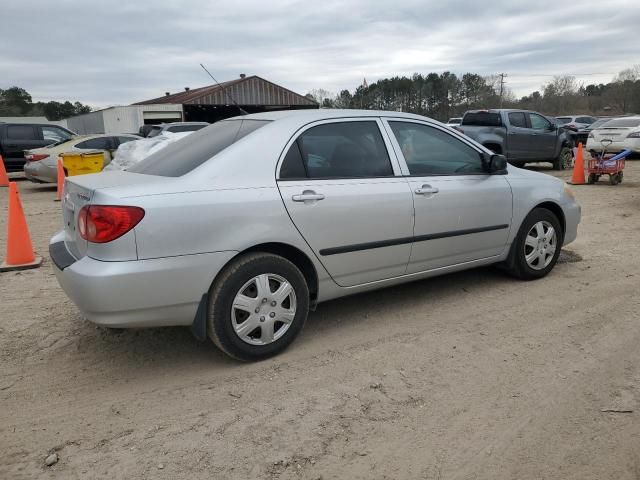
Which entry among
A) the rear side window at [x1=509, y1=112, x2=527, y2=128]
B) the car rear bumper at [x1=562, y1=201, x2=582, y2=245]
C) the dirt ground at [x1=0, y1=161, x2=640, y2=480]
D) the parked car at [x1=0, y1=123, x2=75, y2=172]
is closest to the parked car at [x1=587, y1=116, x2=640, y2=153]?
the rear side window at [x1=509, y1=112, x2=527, y2=128]

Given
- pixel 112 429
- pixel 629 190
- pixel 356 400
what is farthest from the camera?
pixel 629 190

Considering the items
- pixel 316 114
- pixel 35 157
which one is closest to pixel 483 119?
pixel 35 157

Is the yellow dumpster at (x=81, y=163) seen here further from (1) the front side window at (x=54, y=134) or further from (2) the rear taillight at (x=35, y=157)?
(1) the front side window at (x=54, y=134)

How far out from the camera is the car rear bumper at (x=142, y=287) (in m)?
2.99

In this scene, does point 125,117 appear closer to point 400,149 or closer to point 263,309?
point 400,149

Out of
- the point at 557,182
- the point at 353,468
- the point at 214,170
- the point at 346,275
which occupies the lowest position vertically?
the point at 353,468

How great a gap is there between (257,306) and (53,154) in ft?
38.3

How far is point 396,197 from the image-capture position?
3.98 m

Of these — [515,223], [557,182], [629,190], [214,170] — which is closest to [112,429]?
[214,170]

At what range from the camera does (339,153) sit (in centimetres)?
389

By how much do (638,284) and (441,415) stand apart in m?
3.12

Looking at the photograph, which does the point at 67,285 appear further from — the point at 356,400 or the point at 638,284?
the point at 638,284

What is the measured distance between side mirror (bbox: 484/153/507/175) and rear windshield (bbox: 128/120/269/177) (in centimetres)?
201

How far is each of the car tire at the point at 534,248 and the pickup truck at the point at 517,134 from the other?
931 centimetres
